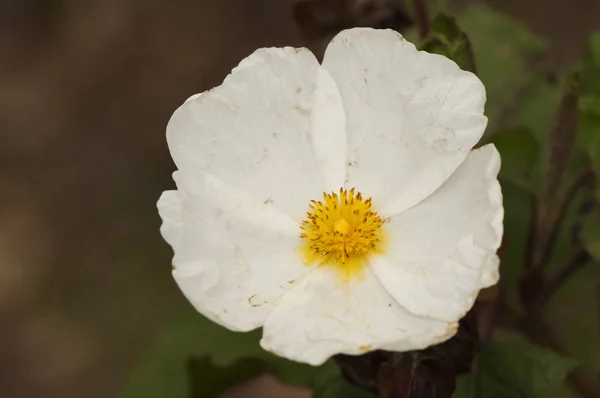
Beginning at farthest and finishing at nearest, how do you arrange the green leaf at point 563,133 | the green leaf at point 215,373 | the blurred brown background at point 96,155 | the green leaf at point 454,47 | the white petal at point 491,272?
the blurred brown background at point 96,155 < the green leaf at point 215,373 < the green leaf at point 563,133 < the green leaf at point 454,47 < the white petal at point 491,272

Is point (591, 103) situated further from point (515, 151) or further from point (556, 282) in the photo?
point (556, 282)

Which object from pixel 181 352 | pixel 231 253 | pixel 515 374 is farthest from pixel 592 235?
pixel 181 352

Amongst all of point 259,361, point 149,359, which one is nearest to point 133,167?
point 149,359

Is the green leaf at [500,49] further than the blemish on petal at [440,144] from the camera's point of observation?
Yes

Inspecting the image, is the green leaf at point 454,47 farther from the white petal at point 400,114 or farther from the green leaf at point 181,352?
the green leaf at point 181,352

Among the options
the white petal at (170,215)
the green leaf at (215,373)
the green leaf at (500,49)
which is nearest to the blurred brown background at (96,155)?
the green leaf at (500,49)
